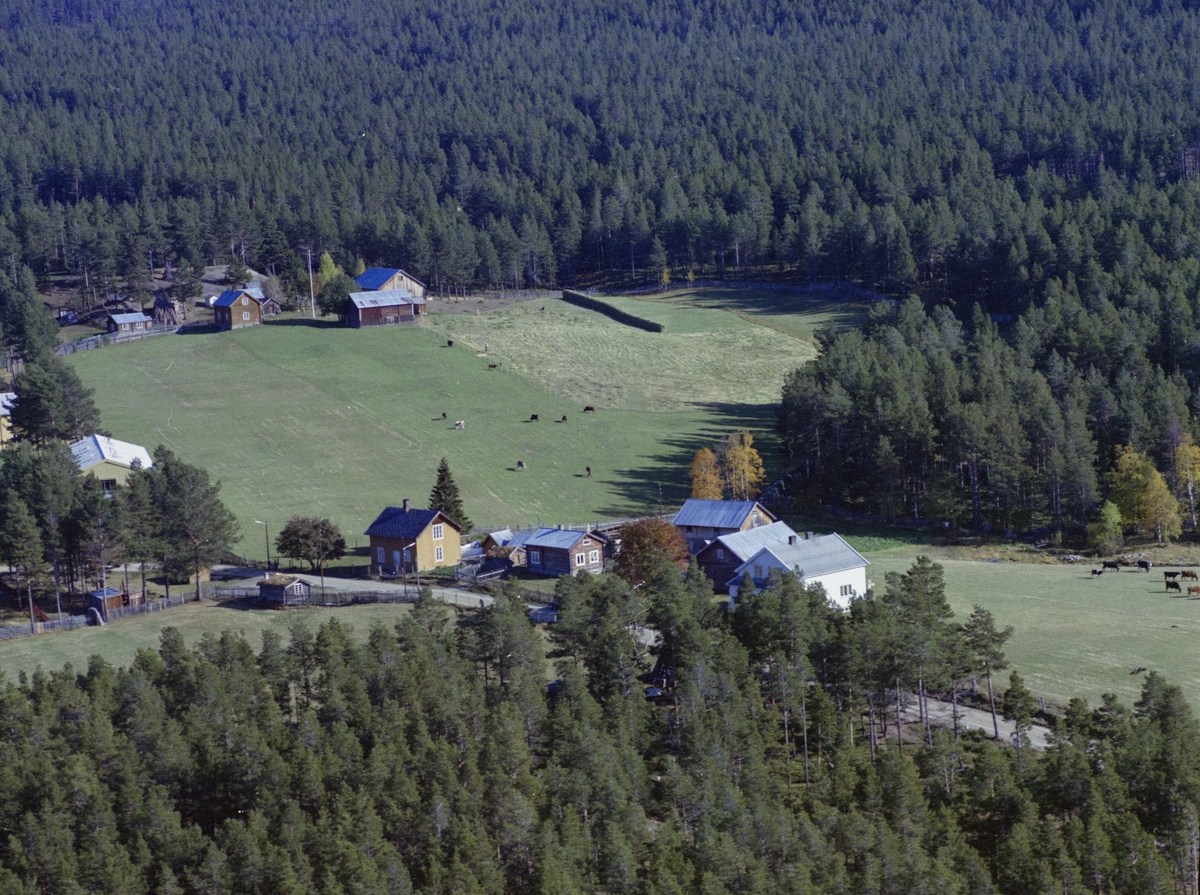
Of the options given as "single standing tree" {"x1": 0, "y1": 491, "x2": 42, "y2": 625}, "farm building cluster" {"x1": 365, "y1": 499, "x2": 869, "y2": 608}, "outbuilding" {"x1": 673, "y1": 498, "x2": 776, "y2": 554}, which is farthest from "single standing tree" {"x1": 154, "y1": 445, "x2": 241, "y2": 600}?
"outbuilding" {"x1": 673, "y1": 498, "x2": 776, "y2": 554}

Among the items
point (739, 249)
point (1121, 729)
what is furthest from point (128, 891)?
point (739, 249)

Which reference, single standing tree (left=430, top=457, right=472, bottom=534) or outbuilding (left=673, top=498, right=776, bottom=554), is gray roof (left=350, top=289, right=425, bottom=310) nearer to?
single standing tree (left=430, top=457, right=472, bottom=534)

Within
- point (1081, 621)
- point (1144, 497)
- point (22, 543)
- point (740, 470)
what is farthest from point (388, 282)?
point (1081, 621)

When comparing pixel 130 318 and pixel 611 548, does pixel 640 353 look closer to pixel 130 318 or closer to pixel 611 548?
pixel 130 318

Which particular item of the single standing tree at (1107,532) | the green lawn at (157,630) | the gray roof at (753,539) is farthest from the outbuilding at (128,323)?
the single standing tree at (1107,532)

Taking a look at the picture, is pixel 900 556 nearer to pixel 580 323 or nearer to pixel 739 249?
pixel 580 323
